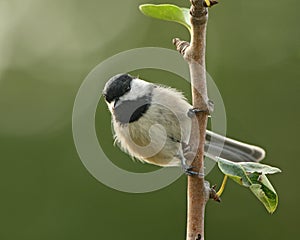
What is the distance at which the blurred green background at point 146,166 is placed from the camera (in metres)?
4.67

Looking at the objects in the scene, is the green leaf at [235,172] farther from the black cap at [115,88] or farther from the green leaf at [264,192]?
the black cap at [115,88]

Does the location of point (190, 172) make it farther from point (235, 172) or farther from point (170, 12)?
point (170, 12)

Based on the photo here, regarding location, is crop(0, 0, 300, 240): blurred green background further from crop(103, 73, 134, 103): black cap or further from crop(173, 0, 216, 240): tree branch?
crop(173, 0, 216, 240): tree branch

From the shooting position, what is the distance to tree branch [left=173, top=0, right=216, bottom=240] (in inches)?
52.1

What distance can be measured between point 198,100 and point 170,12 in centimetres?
33

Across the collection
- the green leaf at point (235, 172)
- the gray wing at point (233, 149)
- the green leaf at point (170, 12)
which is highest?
the green leaf at point (170, 12)

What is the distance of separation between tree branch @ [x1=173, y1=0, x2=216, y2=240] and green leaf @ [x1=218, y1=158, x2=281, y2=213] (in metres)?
0.15

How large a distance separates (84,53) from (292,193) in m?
2.48

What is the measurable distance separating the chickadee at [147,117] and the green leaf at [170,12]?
452mm

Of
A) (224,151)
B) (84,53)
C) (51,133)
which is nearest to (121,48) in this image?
(84,53)

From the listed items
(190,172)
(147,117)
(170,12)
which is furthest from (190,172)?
(147,117)

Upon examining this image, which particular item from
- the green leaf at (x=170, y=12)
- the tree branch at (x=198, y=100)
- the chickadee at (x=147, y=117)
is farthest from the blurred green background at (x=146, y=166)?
the tree branch at (x=198, y=100)

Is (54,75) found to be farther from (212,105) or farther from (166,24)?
(212,105)

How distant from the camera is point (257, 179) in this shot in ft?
5.12
